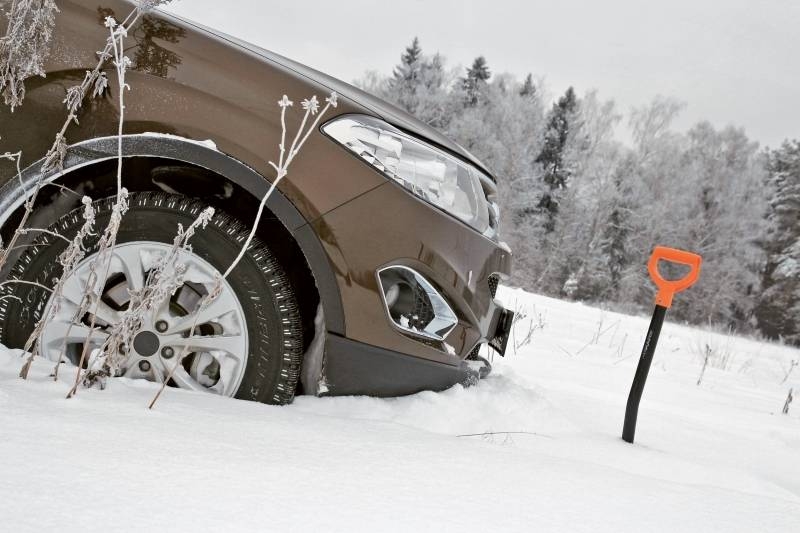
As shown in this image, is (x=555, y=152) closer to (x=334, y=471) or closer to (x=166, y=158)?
(x=166, y=158)

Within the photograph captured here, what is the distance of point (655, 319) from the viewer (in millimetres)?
2338

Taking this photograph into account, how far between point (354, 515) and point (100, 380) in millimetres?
834

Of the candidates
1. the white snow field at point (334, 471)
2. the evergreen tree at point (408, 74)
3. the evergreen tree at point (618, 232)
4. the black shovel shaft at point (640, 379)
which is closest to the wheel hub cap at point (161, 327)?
the white snow field at point (334, 471)

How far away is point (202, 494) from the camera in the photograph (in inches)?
35.0

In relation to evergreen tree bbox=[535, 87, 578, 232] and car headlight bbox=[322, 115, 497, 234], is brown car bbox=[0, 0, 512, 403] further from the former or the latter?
evergreen tree bbox=[535, 87, 578, 232]

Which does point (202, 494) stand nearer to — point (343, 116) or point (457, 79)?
point (343, 116)

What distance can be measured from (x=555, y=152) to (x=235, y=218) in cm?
3651

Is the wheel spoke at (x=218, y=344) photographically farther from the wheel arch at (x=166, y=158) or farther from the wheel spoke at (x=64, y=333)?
the wheel arch at (x=166, y=158)

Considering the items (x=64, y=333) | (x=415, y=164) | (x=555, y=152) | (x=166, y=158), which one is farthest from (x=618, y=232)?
(x=64, y=333)

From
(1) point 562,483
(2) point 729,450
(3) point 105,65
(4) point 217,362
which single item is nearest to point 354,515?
(1) point 562,483

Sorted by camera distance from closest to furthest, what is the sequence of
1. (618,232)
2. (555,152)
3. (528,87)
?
(618,232), (555,152), (528,87)

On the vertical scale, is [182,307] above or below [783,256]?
below

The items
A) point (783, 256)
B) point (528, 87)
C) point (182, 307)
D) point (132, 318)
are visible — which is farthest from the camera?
point (528, 87)

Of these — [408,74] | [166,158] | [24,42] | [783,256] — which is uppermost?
[408,74]
